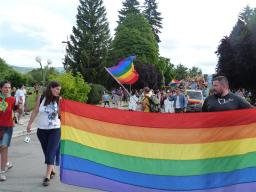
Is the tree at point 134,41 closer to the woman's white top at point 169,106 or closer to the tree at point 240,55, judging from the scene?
the tree at point 240,55

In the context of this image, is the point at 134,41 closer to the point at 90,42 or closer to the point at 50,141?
the point at 90,42

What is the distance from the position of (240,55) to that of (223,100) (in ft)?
173

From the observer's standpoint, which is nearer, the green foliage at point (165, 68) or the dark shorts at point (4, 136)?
the dark shorts at point (4, 136)

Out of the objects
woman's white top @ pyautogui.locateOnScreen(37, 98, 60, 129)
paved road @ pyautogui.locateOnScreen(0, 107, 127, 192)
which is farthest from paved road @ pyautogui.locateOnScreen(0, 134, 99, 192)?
woman's white top @ pyautogui.locateOnScreen(37, 98, 60, 129)

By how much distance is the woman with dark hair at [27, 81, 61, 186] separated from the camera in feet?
27.9

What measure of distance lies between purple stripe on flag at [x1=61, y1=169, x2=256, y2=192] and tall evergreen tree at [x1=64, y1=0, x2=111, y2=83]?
67.4 m

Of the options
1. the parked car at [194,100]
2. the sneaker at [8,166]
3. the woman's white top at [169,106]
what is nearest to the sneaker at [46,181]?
the sneaker at [8,166]

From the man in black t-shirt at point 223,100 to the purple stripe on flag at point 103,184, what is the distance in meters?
1.13

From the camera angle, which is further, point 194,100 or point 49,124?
point 194,100

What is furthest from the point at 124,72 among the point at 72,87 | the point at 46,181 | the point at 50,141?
the point at 46,181

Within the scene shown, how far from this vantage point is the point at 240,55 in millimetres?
58062

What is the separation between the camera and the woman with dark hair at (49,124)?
8.51m

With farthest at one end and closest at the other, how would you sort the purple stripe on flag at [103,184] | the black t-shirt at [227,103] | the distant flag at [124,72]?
the distant flag at [124,72] → the black t-shirt at [227,103] → the purple stripe on flag at [103,184]

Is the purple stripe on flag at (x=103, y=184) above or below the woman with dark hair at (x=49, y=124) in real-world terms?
below
